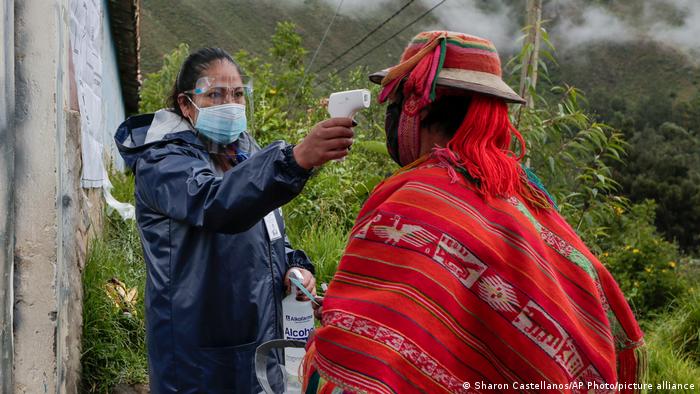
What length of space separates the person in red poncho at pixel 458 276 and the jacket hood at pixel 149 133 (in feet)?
2.87

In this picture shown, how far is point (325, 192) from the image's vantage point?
670 centimetres

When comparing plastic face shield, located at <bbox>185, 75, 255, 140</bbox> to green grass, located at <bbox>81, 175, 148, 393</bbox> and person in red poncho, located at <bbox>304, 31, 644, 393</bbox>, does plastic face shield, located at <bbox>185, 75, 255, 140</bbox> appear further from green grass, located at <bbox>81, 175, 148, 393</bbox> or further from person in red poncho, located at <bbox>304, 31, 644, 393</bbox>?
green grass, located at <bbox>81, 175, 148, 393</bbox>

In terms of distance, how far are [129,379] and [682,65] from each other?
55062 millimetres

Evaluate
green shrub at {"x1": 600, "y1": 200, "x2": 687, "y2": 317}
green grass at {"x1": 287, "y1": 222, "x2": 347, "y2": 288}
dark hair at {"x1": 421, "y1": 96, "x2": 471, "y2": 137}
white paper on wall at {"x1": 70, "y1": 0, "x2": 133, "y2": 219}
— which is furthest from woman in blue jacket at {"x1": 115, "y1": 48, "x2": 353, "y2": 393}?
green shrub at {"x1": 600, "y1": 200, "x2": 687, "y2": 317}

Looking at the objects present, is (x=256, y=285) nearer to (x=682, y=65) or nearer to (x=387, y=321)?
(x=387, y=321)

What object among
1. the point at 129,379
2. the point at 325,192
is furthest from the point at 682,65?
the point at 129,379

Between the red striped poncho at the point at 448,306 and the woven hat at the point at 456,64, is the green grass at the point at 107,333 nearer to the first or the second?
the red striped poncho at the point at 448,306

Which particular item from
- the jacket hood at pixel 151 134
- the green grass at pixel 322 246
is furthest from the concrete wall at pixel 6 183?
the green grass at pixel 322 246

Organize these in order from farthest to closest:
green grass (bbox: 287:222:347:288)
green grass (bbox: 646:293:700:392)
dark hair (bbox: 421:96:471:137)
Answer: green grass (bbox: 287:222:347:288) < green grass (bbox: 646:293:700:392) < dark hair (bbox: 421:96:471:137)

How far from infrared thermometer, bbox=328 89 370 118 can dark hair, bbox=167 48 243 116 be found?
2.62 ft

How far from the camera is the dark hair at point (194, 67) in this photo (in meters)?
2.55

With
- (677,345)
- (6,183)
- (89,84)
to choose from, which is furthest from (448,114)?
(677,345)

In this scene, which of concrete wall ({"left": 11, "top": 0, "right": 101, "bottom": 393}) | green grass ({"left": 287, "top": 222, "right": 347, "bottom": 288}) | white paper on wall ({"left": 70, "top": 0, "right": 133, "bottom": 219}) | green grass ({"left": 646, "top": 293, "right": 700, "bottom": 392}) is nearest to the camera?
concrete wall ({"left": 11, "top": 0, "right": 101, "bottom": 393})

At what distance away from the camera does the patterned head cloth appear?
1812 millimetres
